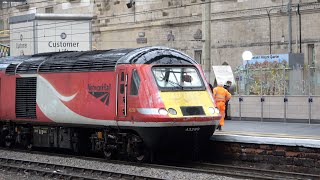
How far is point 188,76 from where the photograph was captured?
16.3 m

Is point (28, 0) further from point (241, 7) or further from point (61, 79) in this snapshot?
point (61, 79)

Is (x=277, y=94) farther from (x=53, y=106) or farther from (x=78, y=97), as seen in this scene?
(x=78, y=97)

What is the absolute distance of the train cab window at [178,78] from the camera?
15820 millimetres

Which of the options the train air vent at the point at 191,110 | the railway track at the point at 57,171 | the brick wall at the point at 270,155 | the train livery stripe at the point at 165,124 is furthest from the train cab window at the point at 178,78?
the railway track at the point at 57,171

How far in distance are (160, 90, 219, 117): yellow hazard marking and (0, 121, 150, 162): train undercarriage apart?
47.2 inches

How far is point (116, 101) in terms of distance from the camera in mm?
16219

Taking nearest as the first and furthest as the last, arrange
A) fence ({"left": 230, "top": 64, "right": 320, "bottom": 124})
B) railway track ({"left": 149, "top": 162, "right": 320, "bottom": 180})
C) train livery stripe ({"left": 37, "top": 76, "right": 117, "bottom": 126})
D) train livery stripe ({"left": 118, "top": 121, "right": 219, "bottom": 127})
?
railway track ({"left": 149, "top": 162, "right": 320, "bottom": 180})
train livery stripe ({"left": 118, "top": 121, "right": 219, "bottom": 127})
train livery stripe ({"left": 37, "top": 76, "right": 117, "bottom": 126})
fence ({"left": 230, "top": 64, "right": 320, "bottom": 124})

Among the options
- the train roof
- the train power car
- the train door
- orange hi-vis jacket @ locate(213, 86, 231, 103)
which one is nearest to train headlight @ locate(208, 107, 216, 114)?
the train power car

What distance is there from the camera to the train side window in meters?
15.7

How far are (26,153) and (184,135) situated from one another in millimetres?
6017

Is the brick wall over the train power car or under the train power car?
under

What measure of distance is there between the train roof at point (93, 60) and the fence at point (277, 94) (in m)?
9.62

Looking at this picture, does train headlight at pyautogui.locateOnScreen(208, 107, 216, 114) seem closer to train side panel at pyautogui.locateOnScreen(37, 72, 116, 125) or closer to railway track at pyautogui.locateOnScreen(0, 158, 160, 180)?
train side panel at pyautogui.locateOnScreen(37, 72, 116, 125)

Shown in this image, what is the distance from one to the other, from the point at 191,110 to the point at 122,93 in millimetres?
1720
